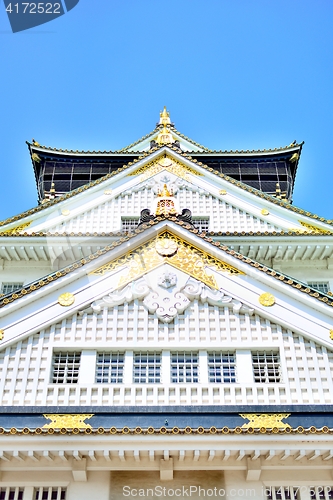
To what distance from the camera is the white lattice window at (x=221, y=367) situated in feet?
44.7

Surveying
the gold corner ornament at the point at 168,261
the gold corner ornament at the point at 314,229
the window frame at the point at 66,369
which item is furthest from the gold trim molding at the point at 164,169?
the window frame at the point at 66,369

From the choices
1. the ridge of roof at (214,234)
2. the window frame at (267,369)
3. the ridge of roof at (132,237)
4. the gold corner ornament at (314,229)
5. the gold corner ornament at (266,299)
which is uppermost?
the gold corner ornament at (314,229)

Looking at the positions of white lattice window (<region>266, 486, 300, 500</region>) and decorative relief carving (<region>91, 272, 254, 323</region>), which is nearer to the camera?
white lattice window (<region>266, 486, 300, 500</region>)

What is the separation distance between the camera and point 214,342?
46.3 ft

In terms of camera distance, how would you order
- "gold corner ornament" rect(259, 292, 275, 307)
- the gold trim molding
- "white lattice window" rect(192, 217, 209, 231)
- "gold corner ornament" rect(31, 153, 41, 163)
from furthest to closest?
"gold corner ornament" rect(31, 153, 41, 163), the gold trim molding, "white lattice window" rect(192, 217, 209, 231), "gold corner ornament" rect(259, 292, 275, 307)

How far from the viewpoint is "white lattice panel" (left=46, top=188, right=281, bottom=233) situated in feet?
73.3

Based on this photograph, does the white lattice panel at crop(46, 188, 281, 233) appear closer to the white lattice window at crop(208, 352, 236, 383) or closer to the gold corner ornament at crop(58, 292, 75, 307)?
the gold corner ornament at crop(58, 292, 75, 307)

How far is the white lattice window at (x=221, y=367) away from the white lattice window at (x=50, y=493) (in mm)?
4010

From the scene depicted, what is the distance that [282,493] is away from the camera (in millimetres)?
12156

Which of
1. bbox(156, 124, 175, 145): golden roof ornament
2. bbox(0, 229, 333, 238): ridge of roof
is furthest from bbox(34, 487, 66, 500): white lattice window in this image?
bbox(156, 124, 175, 145): golden roof ornament

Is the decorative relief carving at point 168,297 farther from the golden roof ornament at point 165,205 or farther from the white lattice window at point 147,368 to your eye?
the golden roof ornament at point 165,205

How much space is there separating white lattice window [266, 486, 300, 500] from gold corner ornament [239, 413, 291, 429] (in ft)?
4.51

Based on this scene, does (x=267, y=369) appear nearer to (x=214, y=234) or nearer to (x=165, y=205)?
(x=165, y=205)

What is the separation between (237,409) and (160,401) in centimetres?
179
